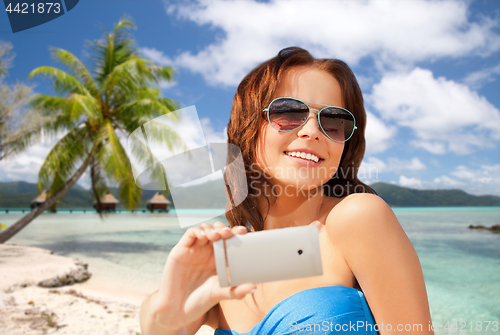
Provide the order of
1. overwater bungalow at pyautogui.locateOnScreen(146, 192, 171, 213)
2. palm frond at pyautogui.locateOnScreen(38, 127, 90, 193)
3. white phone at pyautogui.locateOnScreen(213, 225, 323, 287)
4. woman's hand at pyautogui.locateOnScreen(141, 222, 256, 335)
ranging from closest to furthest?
white phone at pyautogui.locateOnScreen(213, 225, 323, 287) < woman's hand at pyautogui.locateOnScreen(141, 222, 256, 335) < palm frond at pyautogui.locateOnScreen(38, 127, 90, 193) < overwater bungalow at pyautogui.locateOnScreen(146, 192, 171, 213)

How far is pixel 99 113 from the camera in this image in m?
14.2

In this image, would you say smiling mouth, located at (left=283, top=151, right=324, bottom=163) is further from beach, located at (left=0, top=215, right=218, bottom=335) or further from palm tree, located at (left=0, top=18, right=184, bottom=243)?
palm tree, located at (left=0, top=18, right=184, bottom=243)

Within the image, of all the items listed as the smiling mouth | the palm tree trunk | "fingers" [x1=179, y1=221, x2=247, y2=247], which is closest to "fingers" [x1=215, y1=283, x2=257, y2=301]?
"fingers" [x1=179, y1=221, x2=247, y2=247]

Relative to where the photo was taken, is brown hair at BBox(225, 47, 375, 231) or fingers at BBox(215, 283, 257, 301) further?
brown hair at BBox(225, 47, 375, 231)

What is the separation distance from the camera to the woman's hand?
37.0 inches

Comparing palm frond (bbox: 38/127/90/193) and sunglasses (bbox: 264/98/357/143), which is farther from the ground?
palm frond (bbox: 38/127/90/193)

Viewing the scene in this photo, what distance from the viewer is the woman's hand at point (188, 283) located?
94 cm

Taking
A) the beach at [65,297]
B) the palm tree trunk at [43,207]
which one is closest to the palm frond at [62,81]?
the palm tree trunk at [43,207]

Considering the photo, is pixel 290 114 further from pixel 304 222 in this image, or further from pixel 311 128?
pixel 304 222

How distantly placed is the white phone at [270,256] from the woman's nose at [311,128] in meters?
0.58

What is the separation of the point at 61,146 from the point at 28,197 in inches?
2196

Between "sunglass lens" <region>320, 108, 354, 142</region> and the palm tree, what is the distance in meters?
13.3

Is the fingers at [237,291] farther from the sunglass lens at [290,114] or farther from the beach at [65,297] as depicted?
the beach at [65,297]

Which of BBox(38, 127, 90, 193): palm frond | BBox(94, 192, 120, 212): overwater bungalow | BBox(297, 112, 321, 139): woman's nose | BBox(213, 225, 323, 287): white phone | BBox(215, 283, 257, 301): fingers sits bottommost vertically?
BBox(94, 192, 120, 212): overwater bungalow
